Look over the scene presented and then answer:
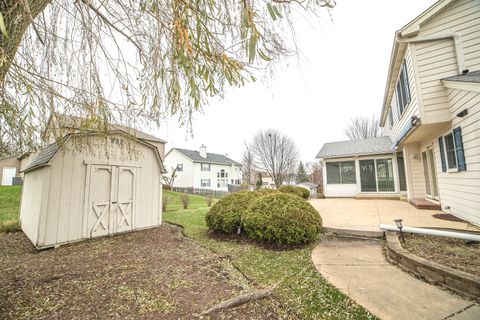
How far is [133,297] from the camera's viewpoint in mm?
2715

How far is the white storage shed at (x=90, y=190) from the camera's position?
15.8 feet

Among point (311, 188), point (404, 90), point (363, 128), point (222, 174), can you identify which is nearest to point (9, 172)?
point (222, 174)

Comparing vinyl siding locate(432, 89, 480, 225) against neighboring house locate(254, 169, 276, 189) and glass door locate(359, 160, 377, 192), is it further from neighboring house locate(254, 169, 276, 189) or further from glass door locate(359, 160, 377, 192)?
neighboring house locate(254, 169, 276, 189)

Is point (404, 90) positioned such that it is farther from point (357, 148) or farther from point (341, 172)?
point (341, 172)

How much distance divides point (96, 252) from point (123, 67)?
13.4ft

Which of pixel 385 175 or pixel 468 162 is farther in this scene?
pixel 385 175

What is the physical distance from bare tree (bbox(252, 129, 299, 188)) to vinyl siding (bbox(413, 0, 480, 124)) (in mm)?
15698

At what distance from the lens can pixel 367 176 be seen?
1164cm

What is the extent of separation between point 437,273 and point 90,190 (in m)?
7.27

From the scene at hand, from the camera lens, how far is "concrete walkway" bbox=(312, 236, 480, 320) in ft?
6.87

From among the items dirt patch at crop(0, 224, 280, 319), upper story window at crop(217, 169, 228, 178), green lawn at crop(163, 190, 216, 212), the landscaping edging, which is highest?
upper story window at crop(217, 169, 228, 178)

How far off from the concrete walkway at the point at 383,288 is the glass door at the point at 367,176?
876cm

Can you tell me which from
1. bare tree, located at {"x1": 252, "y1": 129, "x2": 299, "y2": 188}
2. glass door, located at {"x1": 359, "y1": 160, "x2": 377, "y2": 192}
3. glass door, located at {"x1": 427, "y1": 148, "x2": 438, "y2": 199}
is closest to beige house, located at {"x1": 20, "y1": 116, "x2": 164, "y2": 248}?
glass door, located at {"x1": 427, "y1": 148, "x2": 438, "y2": 199}

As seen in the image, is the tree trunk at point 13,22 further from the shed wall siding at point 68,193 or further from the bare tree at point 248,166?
the bare tree at point 248,166
